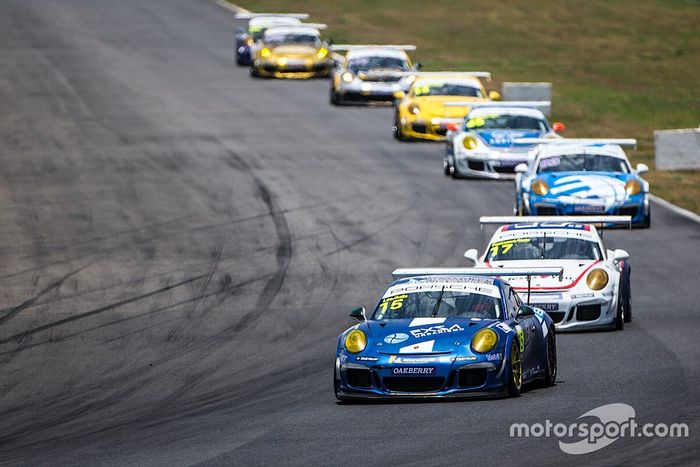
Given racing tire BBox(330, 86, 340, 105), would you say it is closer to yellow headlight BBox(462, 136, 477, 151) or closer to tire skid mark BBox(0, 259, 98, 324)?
yellow headlight BBox(462, 136, 477, 151)

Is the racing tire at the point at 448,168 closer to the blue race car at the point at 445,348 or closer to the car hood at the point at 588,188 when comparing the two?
the car hood at the point at 588,188

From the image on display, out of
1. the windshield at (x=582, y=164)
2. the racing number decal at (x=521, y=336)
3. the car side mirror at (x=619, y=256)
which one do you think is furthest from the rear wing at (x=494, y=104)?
the racing number decal at (x=521, y=336)

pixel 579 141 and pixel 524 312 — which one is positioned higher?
pixel 524 312

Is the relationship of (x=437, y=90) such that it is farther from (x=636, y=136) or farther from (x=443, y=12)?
(x=443, y=12)

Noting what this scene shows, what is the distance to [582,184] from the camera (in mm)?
26562

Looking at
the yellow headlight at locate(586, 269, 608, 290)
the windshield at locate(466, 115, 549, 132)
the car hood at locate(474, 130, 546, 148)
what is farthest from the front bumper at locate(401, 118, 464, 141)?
the yellow headlight at locate(586, 269, 608, 290)

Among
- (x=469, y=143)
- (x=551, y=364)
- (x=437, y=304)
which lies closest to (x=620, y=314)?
(x=551, y=364)

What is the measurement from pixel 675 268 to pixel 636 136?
15.2 m

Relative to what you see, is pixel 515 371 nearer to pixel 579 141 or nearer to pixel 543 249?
pixel 543 249

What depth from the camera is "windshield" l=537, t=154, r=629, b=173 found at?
27.4m

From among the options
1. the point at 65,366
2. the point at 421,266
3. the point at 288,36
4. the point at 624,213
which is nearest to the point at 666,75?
the point at 288,36

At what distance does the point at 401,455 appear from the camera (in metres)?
12.2

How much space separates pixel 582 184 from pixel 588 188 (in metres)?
0.13

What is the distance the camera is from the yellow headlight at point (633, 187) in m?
26.7
